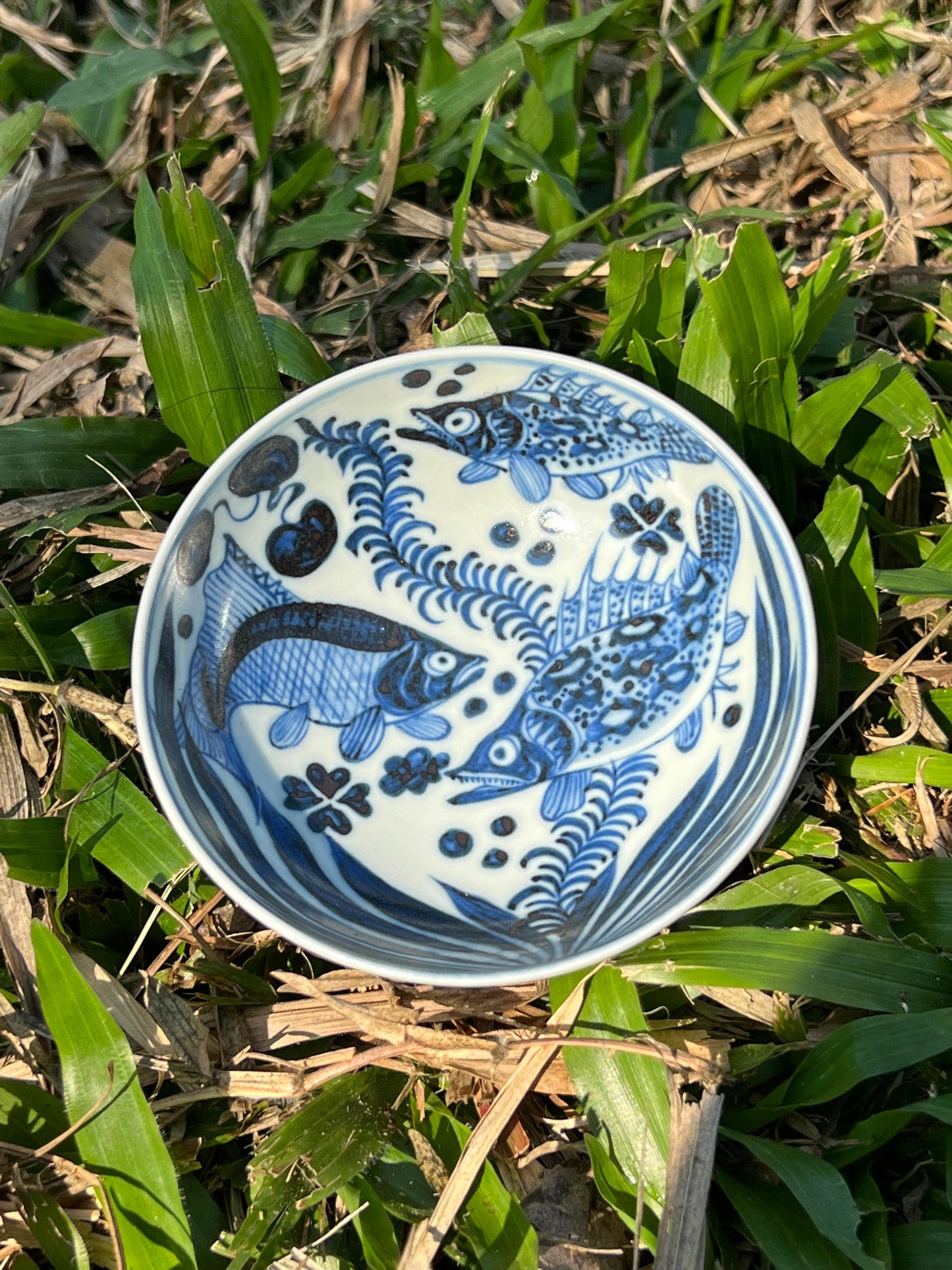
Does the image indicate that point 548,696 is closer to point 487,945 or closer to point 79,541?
point 487,945

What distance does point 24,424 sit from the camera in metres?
1.40

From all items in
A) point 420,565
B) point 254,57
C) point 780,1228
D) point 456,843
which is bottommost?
point 780,1228

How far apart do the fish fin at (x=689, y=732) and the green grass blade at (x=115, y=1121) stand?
2.28ft

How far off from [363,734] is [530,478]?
406mm

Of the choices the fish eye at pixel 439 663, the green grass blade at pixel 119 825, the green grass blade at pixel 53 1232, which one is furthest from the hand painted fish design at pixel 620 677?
the green grass blade at pixel 53 1232

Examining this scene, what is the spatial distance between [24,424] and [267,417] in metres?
0.38

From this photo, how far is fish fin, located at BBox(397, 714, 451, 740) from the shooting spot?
1335 millimetres

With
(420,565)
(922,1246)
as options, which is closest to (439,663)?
(420,565)

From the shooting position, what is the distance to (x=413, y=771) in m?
1.31

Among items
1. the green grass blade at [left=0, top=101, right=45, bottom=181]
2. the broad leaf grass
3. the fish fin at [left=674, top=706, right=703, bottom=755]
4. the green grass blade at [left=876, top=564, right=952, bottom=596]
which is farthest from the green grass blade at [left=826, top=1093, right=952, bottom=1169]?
the green grass blade at [left=0, top=101, right=45, bottom=181]

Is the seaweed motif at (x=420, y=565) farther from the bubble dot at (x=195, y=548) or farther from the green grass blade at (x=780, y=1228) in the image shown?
the green grass blade at (x=780, y=1228)

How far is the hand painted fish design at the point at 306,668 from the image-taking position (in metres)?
1.26

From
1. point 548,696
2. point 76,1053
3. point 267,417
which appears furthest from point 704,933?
point 267,417

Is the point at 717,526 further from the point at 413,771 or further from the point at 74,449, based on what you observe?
the point at 74,449
